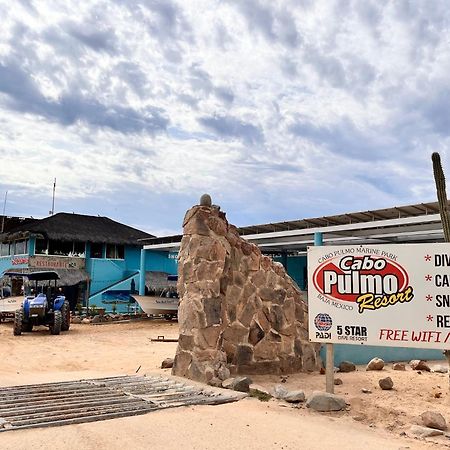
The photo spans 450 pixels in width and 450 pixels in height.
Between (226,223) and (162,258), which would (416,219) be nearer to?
(226,223)

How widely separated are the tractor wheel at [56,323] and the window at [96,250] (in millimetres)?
13659

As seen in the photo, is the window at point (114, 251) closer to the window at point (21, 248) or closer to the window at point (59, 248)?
the window at point (59, 248)

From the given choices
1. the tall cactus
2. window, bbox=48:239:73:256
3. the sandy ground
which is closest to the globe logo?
the sandy ground

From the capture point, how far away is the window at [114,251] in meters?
33.4

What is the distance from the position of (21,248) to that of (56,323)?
558 inches

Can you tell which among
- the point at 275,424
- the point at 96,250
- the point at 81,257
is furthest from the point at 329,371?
the point at 96,250

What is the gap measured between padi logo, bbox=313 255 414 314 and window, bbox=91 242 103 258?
2646 cm

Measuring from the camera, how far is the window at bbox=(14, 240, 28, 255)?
3063 centimetres

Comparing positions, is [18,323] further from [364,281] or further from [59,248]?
[364,281]

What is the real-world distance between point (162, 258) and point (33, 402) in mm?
27537

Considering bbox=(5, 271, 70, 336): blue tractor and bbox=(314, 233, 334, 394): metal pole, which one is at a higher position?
bbox=(5, 271, 70, 336): blue tractor

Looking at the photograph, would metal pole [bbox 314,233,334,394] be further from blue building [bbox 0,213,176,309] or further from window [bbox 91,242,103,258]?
window [bbox 91,242,103,258]

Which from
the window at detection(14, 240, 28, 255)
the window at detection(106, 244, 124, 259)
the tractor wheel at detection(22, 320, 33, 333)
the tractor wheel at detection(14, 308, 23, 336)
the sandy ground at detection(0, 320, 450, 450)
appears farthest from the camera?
the window at detection(106, 244, 124, 259)

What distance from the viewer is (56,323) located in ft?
62.1
